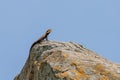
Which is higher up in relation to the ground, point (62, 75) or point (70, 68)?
point (70, 68)

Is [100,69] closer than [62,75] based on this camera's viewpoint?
No

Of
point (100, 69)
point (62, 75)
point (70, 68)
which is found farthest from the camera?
point (70, 68)

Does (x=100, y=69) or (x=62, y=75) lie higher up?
(x=100, y=69)

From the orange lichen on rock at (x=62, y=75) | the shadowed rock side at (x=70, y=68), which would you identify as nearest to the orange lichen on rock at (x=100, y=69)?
the shadowed rock side at (x=70, y=68)

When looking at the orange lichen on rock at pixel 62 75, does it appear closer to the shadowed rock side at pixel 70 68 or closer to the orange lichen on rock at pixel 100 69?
the shadowed rock side at pixel 70 68

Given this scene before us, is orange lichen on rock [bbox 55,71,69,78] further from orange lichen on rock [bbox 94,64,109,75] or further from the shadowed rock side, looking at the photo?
orange lichen on rock [bbox 94,64,109,75]

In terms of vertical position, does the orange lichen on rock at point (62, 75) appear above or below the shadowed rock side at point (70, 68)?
below

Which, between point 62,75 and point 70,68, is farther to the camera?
point 70,68

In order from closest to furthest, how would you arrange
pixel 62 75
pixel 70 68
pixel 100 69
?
pixel 62 75 < pixel 100 69 < pixel 70 68

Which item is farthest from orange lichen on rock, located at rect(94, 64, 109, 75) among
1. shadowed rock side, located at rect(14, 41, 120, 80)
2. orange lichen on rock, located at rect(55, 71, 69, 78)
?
orange lichen on rock, located at rect(55, 71, 69, 78)

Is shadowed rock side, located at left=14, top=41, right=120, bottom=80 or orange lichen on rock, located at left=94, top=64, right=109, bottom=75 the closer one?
shadowed rock side, located at left=14, top=41, right=120, bottom=80

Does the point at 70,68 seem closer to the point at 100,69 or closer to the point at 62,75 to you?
the point at 62,75

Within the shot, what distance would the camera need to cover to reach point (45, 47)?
22.2 meters

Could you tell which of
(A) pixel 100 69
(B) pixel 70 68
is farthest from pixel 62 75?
(A) pixel 100 69
